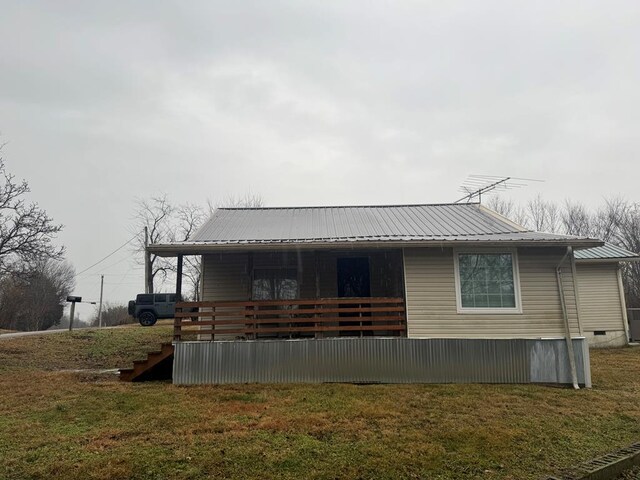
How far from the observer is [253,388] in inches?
306

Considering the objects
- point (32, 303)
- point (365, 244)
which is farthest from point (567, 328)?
point (32, 303)

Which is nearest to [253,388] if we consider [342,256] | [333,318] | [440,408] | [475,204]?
[333,318]

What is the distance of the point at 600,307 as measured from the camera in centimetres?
1441

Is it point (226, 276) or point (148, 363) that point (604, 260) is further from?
point (148, 363)

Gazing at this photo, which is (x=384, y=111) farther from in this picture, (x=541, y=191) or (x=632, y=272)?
(x=541, y=191)

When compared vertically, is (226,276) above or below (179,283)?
above

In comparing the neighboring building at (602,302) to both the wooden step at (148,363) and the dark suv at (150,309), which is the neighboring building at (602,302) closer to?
the wooden step at (148,363)

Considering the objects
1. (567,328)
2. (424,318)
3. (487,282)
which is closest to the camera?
(567,328)

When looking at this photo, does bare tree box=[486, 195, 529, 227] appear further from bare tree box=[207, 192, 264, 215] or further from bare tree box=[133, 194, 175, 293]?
bare tree box=[133, 194, 175, 293]

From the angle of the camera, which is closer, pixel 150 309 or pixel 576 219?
pixel 150 309

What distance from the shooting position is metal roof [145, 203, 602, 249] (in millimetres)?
8477

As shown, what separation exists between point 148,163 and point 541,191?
3050 cm

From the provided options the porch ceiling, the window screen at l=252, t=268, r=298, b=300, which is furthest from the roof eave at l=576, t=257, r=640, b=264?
the window screen at l=252, t=268, r=298, b=300

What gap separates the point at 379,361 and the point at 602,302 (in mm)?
10417
